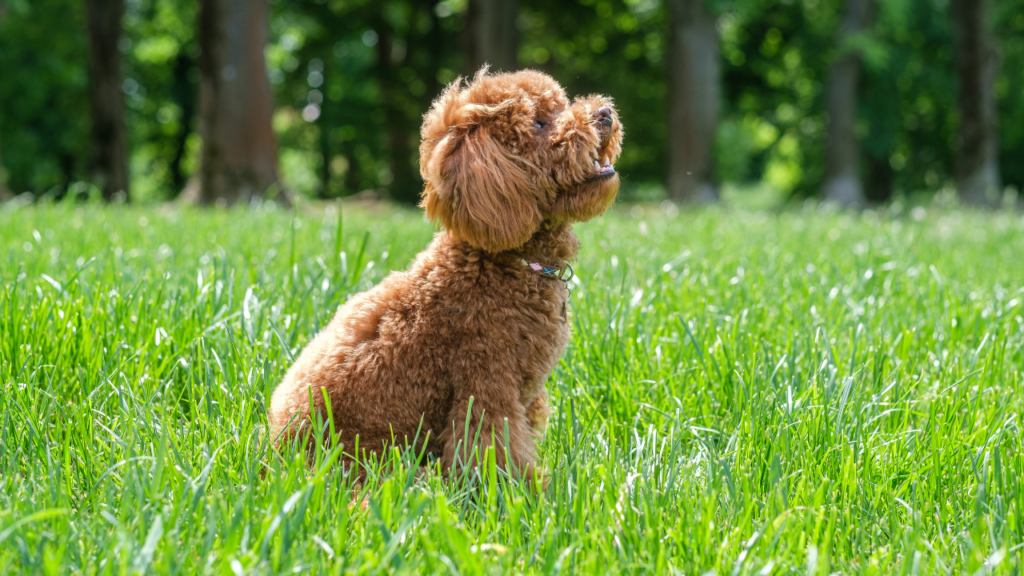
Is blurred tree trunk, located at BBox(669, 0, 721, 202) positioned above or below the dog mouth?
above

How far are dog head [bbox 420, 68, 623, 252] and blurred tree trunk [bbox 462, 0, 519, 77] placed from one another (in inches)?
526

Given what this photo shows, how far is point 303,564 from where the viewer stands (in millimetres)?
1606

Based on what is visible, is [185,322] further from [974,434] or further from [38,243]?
[974,434]

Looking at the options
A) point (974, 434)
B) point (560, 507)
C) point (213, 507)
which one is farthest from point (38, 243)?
point (974, 434)

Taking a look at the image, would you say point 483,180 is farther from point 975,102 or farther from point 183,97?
point 183,97

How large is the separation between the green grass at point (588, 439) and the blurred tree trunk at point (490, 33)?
39.9ft

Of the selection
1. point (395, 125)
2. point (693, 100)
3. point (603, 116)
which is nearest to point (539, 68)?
point (693, 100)

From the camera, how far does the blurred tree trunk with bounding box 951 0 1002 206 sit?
1622 cm

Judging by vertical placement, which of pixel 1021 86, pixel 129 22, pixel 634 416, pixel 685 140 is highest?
pixel 129 22

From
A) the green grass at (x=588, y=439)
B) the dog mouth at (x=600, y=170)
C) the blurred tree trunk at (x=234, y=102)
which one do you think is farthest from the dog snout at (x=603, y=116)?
the blurred tree trunk at (x=234, y=102)

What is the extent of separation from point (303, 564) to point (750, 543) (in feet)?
3.13

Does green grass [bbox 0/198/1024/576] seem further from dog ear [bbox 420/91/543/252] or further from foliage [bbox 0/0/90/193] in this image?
foliage [bbox 0/0/90/193]

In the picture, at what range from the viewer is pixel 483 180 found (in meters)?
2.27

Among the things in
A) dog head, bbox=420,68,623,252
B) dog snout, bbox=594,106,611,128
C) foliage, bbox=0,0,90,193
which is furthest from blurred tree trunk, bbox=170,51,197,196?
dog snout, bbox=594,106,611,128
